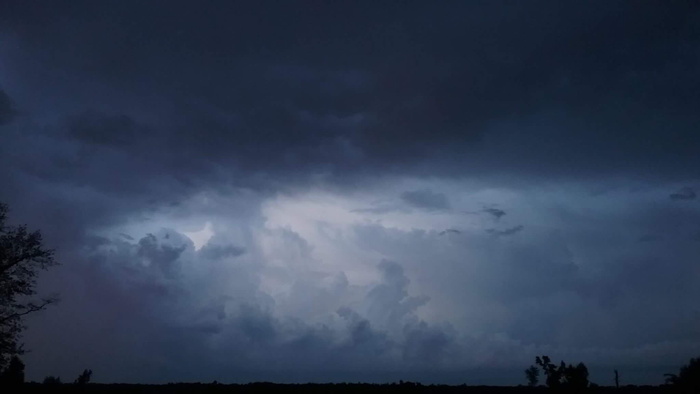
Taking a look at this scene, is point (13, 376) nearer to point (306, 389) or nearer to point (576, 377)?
point (306, 389)

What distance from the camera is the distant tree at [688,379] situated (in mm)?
45469

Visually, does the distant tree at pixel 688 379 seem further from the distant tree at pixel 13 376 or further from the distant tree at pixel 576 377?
the distant tree at pixel 13 376

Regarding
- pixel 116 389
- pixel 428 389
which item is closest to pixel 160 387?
pixel 116 389

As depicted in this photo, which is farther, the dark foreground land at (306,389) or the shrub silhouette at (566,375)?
the dark foreground land at (306,389)

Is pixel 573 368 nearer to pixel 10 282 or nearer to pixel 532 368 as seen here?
pixel 10 282

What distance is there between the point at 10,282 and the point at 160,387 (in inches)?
1715

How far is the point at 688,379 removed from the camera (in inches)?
1820

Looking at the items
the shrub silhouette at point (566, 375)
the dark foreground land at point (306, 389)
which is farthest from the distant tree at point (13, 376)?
the shrub silhouette at point (566, 375)

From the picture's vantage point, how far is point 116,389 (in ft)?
245

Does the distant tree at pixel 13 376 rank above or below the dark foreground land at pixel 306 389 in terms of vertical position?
above

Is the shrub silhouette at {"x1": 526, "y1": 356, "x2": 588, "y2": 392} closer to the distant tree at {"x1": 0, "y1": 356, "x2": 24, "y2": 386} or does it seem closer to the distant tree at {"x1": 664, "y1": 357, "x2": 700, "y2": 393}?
the distant tree at {"x1": 664, "y1": 357, "x2": 700, "y2": 393}

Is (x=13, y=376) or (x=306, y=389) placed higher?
(x=13, y=376)

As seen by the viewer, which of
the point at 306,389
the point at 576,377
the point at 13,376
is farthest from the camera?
the point at 306,389

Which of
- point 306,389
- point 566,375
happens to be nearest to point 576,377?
point 566,375
